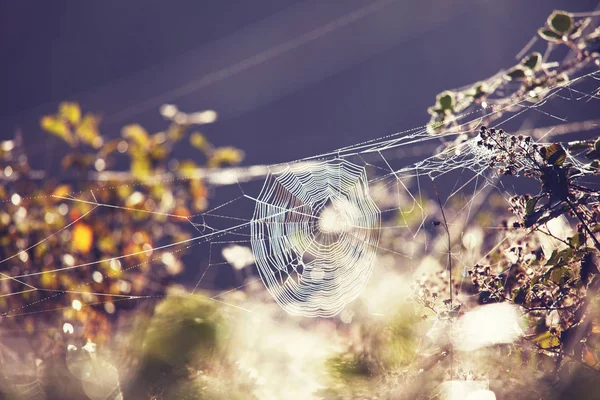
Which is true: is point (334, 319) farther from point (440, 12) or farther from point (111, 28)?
point (111, 28)

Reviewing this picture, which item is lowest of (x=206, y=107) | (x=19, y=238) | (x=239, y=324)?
(x=239, y=324)

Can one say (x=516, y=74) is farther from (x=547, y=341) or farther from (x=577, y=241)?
(x=547, y=341)

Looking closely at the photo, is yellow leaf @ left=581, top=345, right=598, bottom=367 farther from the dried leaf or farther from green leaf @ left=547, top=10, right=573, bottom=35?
the dried leaf

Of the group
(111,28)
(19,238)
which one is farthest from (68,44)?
(19,238)

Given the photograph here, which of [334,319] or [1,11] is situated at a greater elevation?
[1,11]

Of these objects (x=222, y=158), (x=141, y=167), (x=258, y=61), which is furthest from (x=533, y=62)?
(x=258, y=61)

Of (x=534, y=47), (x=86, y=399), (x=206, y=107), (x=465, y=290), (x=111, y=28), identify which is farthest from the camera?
(x=111, y=28)
